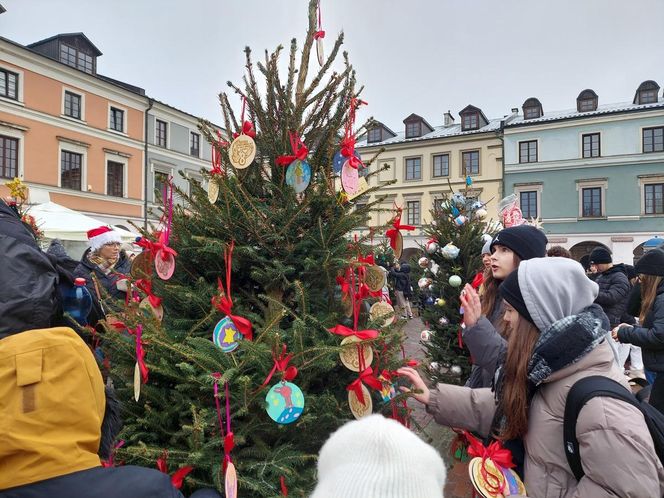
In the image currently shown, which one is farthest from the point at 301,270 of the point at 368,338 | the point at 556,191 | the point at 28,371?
the point at 556,191

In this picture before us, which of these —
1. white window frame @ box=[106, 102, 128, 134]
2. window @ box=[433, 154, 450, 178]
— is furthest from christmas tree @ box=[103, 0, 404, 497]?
window @ box=[433, 154, 450, 178]

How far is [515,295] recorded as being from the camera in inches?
66.8

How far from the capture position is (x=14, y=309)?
5.57ft

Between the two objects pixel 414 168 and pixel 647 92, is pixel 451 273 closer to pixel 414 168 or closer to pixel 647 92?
pixel 414 168

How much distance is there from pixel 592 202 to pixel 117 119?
29814 millimetres

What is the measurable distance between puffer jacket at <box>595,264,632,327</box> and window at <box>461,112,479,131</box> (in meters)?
28.7

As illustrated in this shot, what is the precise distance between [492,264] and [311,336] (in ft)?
4.89

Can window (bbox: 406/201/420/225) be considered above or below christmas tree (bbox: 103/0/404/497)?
above

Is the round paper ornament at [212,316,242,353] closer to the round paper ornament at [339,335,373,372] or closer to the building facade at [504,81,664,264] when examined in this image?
the round paper ornament at [339,335,373,372]

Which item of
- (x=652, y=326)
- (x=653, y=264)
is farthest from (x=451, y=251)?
(x=652, y=326)

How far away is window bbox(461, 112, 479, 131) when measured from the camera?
32.1 metres

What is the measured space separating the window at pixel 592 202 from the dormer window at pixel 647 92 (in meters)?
6.25

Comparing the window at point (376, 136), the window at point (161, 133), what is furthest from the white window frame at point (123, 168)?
the window at point (376, 136)

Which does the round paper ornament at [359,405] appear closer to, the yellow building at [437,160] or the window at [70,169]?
the window at [70,169]
